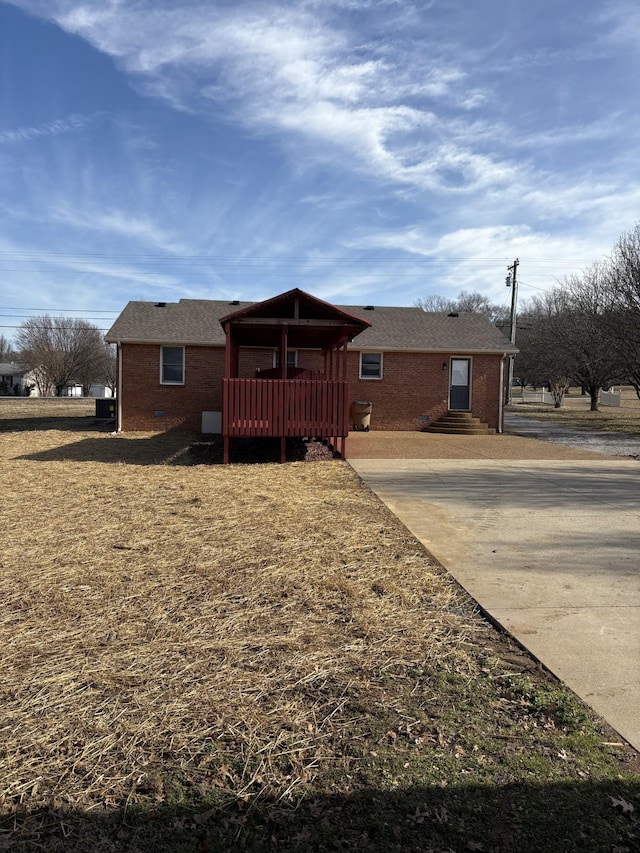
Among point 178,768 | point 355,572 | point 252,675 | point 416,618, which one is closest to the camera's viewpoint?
point 178,768

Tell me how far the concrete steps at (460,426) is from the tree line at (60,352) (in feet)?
132

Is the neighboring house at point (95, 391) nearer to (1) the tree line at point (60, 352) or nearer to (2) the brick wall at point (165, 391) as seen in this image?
(1) the tree line at point (60, 352)

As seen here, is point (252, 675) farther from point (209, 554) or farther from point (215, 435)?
point (215, 435)

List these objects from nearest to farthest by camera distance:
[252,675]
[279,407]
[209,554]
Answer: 1. [252,675]
2. [209,554]
3. [279,407]

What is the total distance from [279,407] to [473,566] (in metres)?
6.80

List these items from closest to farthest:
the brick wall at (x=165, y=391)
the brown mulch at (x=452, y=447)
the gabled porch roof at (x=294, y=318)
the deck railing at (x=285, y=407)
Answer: the gabled porch roof at (x=294, y=318), the deck railing at (x=285, y=407), the brown mulch at (x=452, y=447), the brick wall at (x=165, y=391)

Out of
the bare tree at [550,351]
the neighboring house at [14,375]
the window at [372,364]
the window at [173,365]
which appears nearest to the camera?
the window at [173,365]

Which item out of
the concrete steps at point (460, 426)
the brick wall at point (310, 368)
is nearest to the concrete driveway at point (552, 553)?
the concrete steps at point (460, 426)

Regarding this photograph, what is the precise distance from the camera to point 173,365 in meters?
17.9

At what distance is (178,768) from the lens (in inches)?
88.0

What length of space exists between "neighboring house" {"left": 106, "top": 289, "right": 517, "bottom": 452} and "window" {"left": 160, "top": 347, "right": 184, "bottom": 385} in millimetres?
31

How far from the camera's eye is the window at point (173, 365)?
17.9 meters

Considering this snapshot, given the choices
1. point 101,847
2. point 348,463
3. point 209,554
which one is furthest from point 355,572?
point 348,463

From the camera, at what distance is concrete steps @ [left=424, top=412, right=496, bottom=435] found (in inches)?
721
